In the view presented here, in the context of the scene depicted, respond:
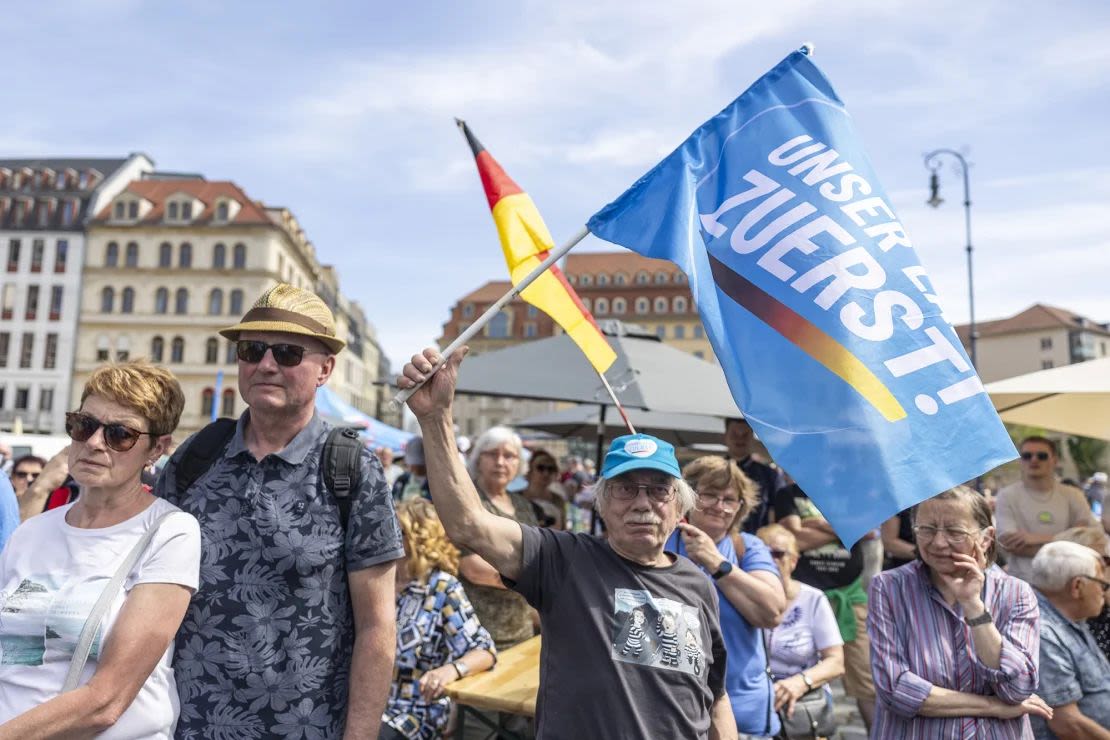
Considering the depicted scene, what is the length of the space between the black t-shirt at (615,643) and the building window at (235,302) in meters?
55.9

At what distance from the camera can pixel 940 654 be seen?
2.80 m

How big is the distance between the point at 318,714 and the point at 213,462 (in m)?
0.74

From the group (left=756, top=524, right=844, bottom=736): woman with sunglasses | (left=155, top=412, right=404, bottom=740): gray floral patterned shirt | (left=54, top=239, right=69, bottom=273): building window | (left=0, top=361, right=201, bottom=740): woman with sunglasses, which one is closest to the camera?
(left=0, top=361, right=201, bottom=740): woman with sunglasses

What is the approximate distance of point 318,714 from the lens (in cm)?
209

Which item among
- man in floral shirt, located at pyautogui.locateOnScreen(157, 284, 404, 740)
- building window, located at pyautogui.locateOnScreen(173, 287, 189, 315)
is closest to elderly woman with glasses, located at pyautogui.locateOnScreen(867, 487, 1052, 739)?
man in floral shirt, located at pyautogui.locateOnScreen(157, 284, 404, 740)

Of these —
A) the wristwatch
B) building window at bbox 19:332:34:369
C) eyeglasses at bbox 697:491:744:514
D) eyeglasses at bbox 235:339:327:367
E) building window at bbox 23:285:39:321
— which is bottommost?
Result: the wristwatch

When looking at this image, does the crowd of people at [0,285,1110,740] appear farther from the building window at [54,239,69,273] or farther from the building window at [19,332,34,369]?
the building window at [19,332,34,369]

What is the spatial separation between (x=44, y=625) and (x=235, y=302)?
5616 centimetres

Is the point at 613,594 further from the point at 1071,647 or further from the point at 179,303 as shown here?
the point at 179,303

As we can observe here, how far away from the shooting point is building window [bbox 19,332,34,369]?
54.7 metres

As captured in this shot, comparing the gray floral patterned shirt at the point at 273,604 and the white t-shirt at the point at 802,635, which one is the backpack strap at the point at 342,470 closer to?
the gray floral patterned shirt at the point at 273,604

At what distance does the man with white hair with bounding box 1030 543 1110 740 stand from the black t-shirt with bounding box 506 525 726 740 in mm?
1694

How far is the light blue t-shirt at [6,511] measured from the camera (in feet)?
10.4

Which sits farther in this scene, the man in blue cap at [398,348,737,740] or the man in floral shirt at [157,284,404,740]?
the man in blue cap at [398,348,737,740]
